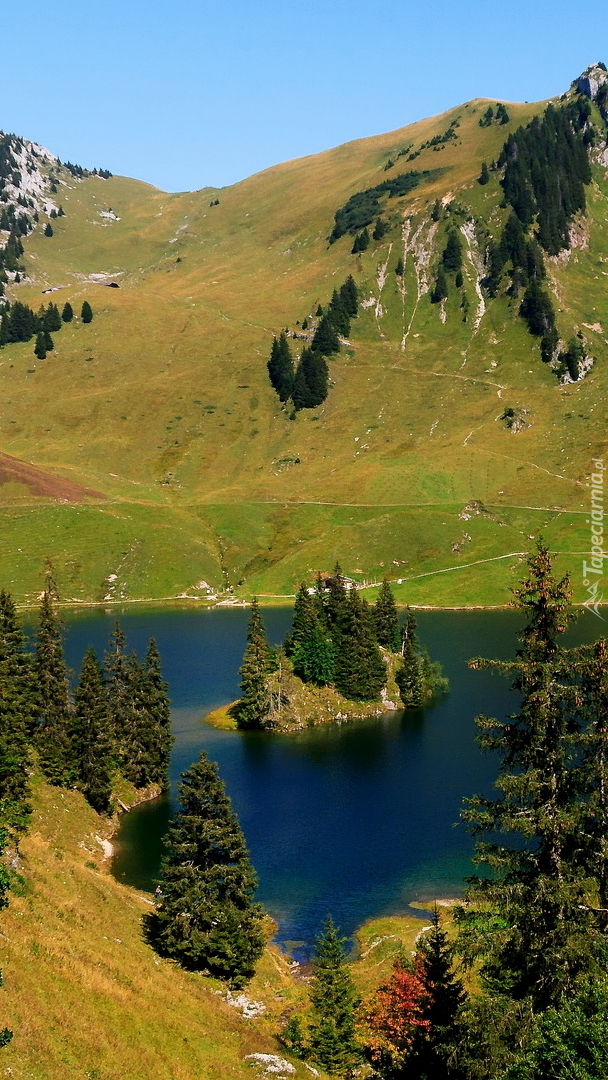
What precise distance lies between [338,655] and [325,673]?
10.5ft

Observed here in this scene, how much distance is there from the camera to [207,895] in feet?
198

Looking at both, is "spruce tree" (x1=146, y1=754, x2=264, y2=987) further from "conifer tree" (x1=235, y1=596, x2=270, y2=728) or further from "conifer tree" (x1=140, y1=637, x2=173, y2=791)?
"conifer tree" (x1=235, y1=596, x2=270, y2=728)

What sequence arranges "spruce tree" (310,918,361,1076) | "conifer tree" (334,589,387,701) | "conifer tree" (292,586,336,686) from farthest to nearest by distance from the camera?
1. "conifer tree" (334,589,387,701)
2. "conifer tree" (292,586,336,686)
3. "spruce tree" (310,918,361,1076)

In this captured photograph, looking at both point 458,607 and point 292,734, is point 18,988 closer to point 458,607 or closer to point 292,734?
point 292,734

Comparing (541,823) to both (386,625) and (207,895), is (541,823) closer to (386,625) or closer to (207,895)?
(207,895)

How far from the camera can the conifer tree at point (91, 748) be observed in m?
87.4

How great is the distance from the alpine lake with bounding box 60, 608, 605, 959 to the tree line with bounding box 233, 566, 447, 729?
12.9 feet

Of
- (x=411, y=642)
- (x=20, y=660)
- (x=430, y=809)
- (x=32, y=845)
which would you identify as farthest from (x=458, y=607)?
(x=32, y=845)

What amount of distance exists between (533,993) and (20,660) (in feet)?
217

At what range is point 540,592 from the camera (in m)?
31.4

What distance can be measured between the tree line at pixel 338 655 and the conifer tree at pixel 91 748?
3644 centimetres

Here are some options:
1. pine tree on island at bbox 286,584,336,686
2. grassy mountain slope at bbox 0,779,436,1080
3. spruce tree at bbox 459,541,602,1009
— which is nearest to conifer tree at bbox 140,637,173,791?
grassy mountain slope at bbox 0,779,436,1080

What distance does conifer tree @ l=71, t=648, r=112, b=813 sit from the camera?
287 ft

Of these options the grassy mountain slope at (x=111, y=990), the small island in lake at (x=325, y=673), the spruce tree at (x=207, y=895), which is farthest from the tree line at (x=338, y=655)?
the spruce tree at (x=207, y=895)
